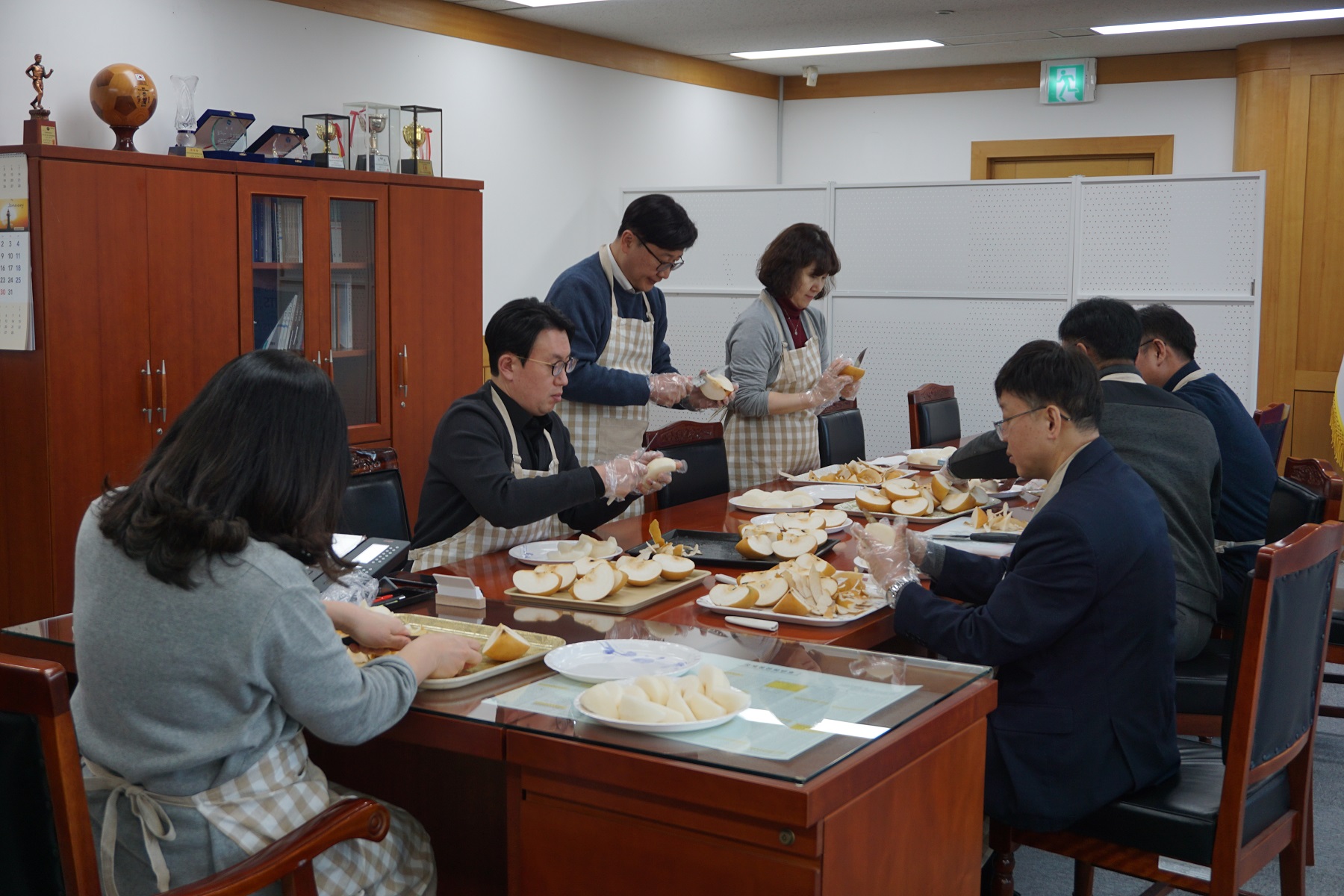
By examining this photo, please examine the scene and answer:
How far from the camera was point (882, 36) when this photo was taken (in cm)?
618

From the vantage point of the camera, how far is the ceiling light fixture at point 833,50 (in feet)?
20.9

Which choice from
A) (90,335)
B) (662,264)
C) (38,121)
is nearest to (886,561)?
(662,264)

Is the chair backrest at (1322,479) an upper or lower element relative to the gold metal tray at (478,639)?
upper

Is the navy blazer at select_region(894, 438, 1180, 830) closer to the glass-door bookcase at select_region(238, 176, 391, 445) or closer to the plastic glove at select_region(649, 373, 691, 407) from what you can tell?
the plastic glove at select_region(649, 373, 691, 407)

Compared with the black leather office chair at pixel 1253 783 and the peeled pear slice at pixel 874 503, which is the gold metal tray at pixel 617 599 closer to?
the black leather office chair at pixel 1253 783

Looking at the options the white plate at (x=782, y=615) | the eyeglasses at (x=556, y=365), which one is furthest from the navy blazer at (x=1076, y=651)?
the eyeglasses at (x=556, y=365)

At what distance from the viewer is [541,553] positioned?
245 cm

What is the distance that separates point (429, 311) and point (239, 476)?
10.9 feet

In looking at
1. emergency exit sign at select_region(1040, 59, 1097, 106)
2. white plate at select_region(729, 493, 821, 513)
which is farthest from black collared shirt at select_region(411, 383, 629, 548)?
emergency exit sign at select_region(1040, 59, 1097, 106)

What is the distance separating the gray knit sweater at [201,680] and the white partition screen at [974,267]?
4.31 meters

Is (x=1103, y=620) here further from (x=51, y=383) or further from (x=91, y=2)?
(x=91, y=2)

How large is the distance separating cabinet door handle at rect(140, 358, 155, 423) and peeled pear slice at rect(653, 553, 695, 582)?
2168 millimetres

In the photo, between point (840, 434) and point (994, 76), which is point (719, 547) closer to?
point (840, 434)

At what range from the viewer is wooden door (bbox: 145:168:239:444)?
3.77 meters
